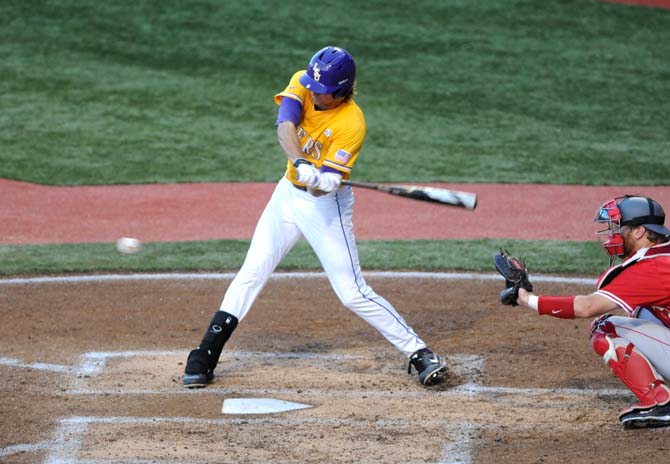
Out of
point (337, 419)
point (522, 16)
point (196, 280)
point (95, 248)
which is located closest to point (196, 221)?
point (95, 248)

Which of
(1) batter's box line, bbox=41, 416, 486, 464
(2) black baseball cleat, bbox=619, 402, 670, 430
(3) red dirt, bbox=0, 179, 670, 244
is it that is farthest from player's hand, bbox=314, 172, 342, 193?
(3) red dirt, bbox=0, 179, 670, 244

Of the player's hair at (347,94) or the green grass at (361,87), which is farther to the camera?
the green grass at (361,87)

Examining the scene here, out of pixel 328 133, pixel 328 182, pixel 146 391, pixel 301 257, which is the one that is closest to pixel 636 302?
pixel 328 182

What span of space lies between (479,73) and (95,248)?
7.99 metres

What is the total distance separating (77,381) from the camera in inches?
246

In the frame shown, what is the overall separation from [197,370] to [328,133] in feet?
5.26

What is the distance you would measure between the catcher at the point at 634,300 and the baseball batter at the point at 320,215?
35.9 inches

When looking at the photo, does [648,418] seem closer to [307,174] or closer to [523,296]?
[523,296]

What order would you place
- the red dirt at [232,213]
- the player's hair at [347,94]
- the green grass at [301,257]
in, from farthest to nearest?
the red dirt at [232,213] → the green grass at [301,257] → the player's hair at [347,94]

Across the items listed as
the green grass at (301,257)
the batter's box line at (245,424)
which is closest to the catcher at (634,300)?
the batter's box line at (245,424)

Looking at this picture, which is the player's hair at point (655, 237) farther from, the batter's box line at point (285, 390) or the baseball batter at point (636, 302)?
the batter's box line at point (285, 390)

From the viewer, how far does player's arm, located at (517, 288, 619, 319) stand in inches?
209

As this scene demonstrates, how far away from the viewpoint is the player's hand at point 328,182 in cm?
579

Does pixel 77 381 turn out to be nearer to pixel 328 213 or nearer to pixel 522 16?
pixel 328 213
